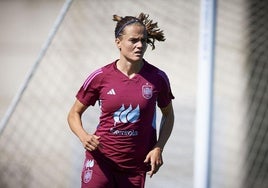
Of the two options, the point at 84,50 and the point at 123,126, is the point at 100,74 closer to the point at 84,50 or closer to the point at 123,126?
the point at 123,126

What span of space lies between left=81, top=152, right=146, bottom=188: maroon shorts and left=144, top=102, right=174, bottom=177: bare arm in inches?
7.8

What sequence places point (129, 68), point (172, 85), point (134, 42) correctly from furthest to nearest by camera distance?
point (172, 85) < point (129, 68) < point (134, 42)

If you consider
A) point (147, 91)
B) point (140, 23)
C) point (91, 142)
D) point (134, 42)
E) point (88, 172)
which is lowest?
point (88, 172)

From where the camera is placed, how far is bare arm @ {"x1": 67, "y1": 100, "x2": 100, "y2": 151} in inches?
114

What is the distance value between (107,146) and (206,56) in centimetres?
119

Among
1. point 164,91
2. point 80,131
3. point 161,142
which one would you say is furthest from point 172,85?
point 80,131

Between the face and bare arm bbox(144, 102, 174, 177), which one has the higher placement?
the face

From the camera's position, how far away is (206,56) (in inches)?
86.8

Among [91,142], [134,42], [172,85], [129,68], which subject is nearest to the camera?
[91,142]

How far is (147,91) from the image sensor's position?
3.13 meters

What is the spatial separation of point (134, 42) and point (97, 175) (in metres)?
0.85

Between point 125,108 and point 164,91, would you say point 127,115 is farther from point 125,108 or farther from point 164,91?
point 164,91

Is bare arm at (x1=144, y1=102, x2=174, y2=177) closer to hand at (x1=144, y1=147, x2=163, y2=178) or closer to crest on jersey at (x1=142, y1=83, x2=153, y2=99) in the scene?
hand at (x1=144, y1=147, x2=163, y2=178)

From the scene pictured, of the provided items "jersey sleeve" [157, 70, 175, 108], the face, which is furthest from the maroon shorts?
the face
